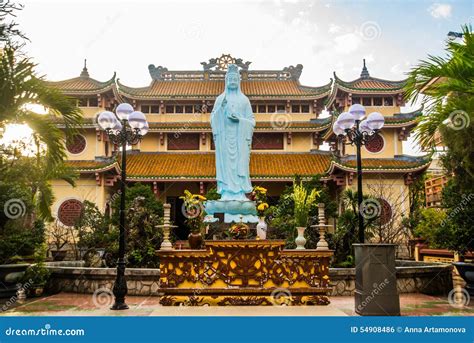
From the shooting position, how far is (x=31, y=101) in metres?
5.87

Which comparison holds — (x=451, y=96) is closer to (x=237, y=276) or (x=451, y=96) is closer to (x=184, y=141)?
(x=237, y=276)

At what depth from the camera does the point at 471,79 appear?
555 centimetres

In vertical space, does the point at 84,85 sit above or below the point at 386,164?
above

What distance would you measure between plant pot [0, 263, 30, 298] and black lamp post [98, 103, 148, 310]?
259cm

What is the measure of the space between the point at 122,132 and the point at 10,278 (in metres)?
3.80

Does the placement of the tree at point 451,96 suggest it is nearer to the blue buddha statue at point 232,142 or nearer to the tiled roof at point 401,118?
the blue buddha statue at point 232,142

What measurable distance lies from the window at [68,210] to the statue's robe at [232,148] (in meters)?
13.3

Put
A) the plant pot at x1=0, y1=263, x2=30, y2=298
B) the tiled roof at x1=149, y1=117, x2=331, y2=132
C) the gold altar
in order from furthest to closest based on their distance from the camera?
the tiled roof at x1=149, y1=117, x2=331, y2=132, the plant pot at x1=0, y1=263, x2=30, y2=298, the gold altar

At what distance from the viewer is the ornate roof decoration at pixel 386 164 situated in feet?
60.2

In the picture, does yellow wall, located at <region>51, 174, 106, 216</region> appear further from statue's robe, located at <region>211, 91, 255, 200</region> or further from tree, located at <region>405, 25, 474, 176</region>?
tree, located at <region>405, 25, 474, 176</region>

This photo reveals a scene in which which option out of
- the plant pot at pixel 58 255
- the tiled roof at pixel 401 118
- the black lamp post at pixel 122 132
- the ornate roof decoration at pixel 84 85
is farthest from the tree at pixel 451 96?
the ornate roof decoration at pixel 84 85

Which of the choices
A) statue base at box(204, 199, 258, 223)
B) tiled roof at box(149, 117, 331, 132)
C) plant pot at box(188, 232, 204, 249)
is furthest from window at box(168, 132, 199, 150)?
plant pot at box(188, 232, 204, 249)

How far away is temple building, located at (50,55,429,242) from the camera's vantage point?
19562mm

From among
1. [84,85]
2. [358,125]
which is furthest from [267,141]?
[358,125]
